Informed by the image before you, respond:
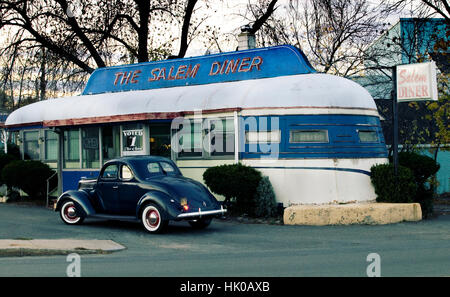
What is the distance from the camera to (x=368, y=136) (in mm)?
16578

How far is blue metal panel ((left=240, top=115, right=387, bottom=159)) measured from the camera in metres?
15.8

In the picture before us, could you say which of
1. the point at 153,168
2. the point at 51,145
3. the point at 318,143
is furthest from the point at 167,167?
the point at 51,145

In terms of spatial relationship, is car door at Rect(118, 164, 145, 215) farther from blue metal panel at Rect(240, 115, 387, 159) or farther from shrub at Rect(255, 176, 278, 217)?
blue metal panel at Rect(240, 115, 387, 159)

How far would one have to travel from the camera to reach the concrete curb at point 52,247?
1066 cm

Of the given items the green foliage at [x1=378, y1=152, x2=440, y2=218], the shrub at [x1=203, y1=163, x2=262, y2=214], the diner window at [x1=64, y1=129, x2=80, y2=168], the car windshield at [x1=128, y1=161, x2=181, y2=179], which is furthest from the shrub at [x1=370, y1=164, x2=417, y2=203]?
the diner window at [x1=64, y1=129, x2=80, y2=168]

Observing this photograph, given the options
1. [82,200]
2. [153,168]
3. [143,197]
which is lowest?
[82,200]

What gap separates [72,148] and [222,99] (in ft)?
20.3

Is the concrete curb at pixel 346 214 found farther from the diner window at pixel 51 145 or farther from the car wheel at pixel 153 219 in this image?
the diner window at pixel 51 145

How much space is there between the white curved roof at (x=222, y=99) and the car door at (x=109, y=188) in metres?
3.67

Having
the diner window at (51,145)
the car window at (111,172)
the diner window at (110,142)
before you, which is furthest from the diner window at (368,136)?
the diner window at (51,145)

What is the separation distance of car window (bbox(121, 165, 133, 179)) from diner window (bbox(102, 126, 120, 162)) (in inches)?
201

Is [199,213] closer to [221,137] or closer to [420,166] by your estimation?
[221,137]

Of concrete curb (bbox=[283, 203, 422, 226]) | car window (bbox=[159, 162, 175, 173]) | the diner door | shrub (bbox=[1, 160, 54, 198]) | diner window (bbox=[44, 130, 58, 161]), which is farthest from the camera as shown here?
diner window (bbox=[44, 130, 58, 161])
